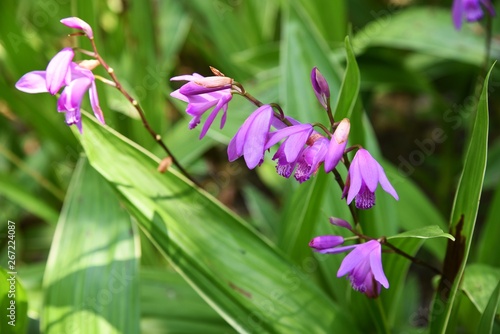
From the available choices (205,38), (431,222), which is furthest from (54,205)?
(431,222)

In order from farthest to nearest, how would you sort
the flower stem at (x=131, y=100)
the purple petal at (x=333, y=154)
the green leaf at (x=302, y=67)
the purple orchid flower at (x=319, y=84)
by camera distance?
the green leaf at (x=302, y=67) → the flower stem at (x=131, y=100) → the purple orchid flower at (x=319, y=84) → the purple petal at (x=333, y=154)

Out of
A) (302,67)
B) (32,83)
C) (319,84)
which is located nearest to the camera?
(319,84)

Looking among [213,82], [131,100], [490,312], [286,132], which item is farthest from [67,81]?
[490,312]

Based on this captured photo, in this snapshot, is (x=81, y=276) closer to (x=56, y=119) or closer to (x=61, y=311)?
(x=61, y=311)

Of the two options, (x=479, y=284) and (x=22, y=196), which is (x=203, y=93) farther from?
(x=22, y=196)

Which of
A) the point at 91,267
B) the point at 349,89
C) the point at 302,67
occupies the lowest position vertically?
the point at 91,267

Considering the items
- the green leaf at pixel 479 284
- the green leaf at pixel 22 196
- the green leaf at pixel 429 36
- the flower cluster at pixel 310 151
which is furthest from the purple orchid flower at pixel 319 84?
the green leaf at pixel 22 196

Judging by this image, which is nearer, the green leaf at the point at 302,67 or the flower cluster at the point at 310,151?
the flower cluster at the point at 310,151

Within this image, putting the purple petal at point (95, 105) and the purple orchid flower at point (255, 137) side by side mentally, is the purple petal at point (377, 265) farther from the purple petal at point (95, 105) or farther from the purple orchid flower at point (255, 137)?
the purple petal at point (95, 105)
